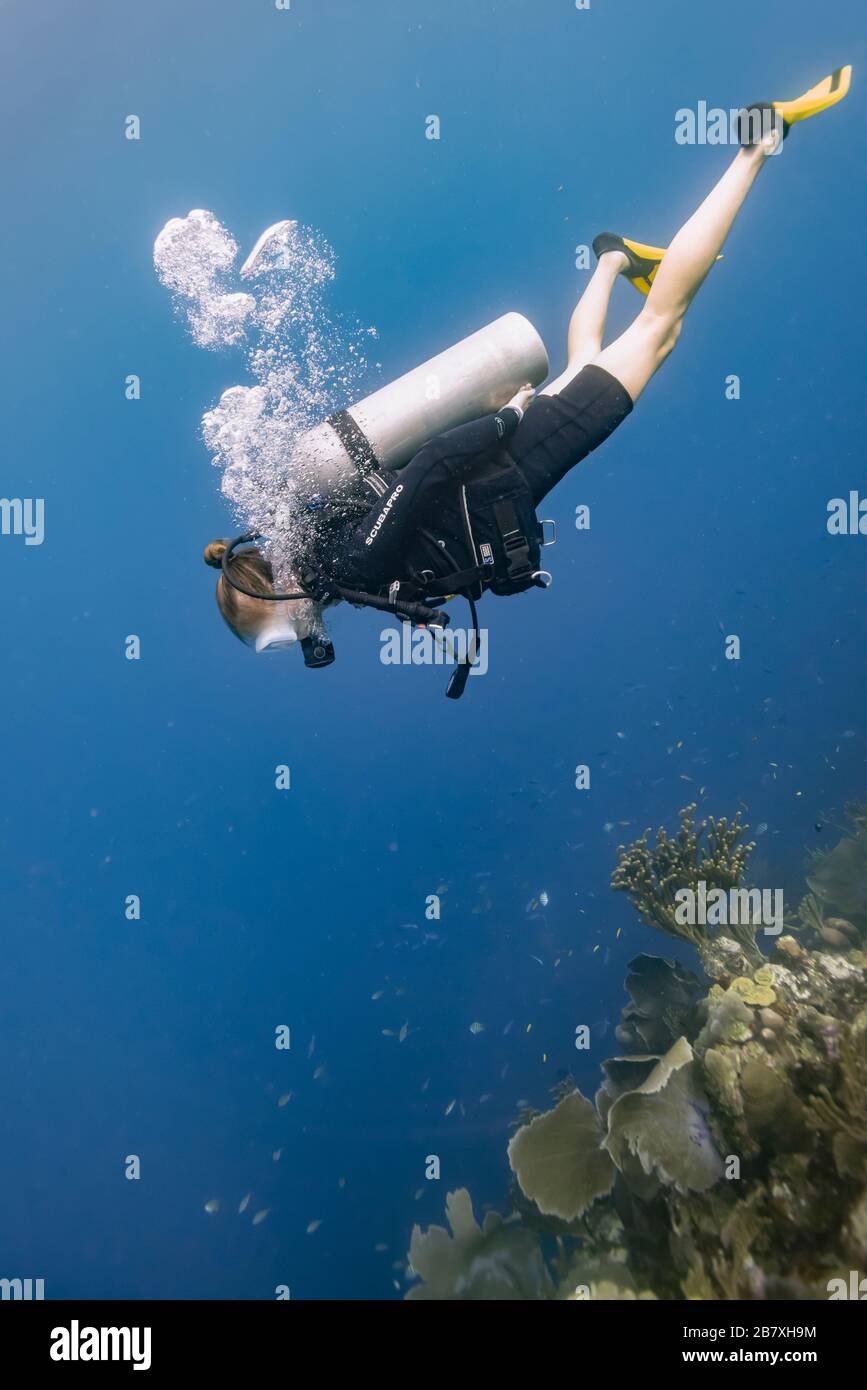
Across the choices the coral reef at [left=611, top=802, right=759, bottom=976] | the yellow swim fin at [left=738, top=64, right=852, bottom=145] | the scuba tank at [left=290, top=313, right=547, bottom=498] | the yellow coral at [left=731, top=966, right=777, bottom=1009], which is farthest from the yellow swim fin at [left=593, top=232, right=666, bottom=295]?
the yellow coral at [left=731, top=966, right=777, bottom=1009]

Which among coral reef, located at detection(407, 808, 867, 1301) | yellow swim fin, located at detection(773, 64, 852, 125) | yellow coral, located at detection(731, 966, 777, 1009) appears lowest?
coral reef, located at detection(407, 808, 867, 1301)

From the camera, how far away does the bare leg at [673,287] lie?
4.95 meters

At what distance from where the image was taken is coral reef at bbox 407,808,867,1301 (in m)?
4.92

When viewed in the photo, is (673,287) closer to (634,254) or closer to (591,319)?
(591,319)

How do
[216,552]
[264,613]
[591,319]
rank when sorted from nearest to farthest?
[264,613], [216,552], [591,319]

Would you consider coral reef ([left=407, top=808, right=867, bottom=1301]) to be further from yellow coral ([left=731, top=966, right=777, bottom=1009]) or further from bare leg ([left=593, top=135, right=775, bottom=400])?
bare leg ([left=593, top=135, right=775, bottom=400])

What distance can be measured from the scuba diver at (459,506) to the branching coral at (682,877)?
164 inches

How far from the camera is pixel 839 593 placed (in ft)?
63.1

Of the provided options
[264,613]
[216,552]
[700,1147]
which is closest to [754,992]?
[700,1147]

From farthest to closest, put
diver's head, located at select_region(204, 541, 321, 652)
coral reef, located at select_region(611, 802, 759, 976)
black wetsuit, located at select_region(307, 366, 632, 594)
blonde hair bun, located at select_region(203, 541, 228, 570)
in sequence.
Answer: coral reef, located at select_region(611, 802, 759, 976) → blonde hair bun, located at select_region(203, 541, 228, 570) → diver's head, located at select_region(204, 541, 321, 652) → black wetsuit, located at select_region(307, 366, 632, 594)

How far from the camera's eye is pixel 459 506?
438 cm

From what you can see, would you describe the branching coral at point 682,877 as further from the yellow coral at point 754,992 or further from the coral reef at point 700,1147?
the yellow coral at point 754,992

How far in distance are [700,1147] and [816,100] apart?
25.6 ft
